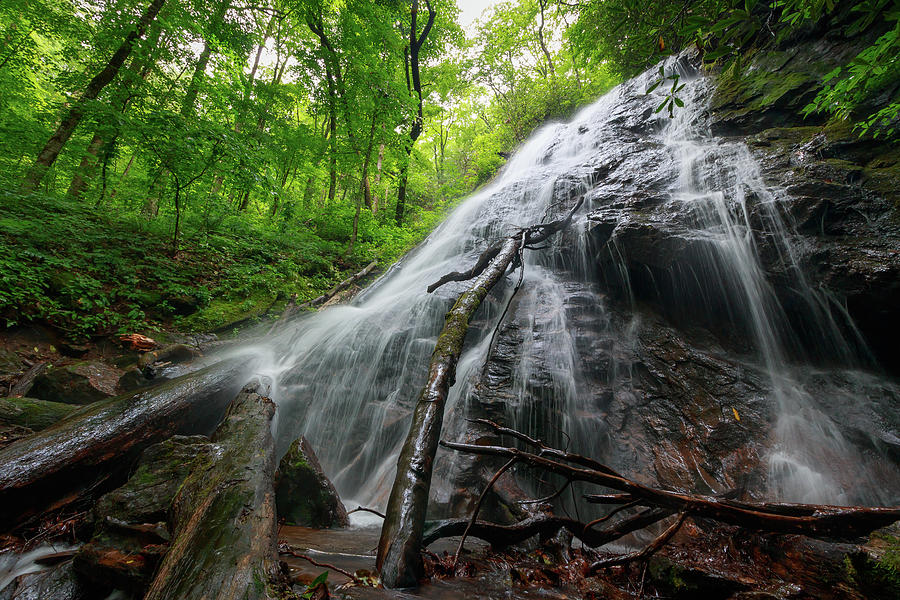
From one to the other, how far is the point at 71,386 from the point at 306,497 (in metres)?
3.23

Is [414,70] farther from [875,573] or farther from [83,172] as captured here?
[875,573]

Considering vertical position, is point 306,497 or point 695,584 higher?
point 695,584

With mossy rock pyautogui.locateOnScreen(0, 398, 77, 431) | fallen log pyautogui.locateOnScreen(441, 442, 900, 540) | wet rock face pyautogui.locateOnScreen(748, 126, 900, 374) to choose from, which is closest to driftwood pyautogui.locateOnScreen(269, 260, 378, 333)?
mossy rock pyautogui.locateOnScreen(0, 398, 77, 431)

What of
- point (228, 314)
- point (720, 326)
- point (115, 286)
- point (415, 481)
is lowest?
point (415, 481)

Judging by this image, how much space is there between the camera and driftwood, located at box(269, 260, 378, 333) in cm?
678

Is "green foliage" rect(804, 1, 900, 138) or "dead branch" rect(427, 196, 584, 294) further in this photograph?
"dead branch" rect(427, 196, 584, 294)

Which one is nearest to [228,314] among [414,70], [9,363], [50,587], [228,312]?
[228,312]

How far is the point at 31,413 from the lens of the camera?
2.89 meters

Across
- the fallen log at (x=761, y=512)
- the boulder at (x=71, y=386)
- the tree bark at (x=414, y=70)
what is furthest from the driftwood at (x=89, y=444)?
the tree bark at (x=414, y=70)

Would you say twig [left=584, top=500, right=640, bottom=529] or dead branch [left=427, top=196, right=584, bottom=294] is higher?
dead branch [left=427, top=196, right=584, bottom=294]

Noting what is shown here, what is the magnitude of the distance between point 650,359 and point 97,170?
43.4 feet

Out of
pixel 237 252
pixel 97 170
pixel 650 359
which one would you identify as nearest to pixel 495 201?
pixel 650 359

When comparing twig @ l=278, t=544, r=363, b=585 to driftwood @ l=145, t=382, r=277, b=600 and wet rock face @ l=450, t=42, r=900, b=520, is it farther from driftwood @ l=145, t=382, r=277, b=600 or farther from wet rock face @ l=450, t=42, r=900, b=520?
wet rock face @ l=450, t=42, r=900, b=520

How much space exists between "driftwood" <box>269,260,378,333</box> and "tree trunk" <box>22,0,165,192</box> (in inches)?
224
